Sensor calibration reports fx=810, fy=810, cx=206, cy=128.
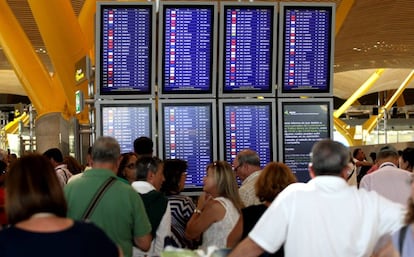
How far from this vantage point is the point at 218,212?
5059mm

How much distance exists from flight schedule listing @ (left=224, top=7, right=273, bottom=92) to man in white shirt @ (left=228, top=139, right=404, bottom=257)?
3684 mm

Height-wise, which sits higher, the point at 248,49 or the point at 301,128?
the point at 248,49

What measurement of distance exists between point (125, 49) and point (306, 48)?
1.67 metres

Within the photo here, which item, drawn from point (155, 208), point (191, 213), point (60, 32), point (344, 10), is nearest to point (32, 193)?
point (155, 208)

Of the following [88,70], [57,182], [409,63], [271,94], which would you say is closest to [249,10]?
[271,94]

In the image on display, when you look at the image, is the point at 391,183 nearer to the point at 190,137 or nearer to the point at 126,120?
the point at 190,137

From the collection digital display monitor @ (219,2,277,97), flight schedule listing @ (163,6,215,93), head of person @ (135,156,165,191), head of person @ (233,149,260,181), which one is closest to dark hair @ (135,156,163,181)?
head of person @ (135,156,165,191)

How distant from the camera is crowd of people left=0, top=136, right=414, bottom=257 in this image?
9.41ft

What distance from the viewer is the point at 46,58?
27.5 metres

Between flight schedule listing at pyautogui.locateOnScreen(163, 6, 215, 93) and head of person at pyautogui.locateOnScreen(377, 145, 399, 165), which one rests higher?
flight schedule listing at pyautogui.locateOnScreen(163, 6, 215, 93)

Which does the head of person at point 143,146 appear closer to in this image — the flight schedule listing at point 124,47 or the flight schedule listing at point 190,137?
the flight schedule listing at point 190,137

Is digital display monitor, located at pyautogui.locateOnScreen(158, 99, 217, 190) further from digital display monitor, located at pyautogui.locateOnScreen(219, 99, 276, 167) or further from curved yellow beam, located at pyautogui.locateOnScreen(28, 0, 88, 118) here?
curved yellow beam, located at pyautogui.locateOnScreen(28, 0, 88, 118)

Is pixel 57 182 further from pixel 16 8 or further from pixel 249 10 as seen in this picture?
pixel 16 8

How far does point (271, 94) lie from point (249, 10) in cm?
79
